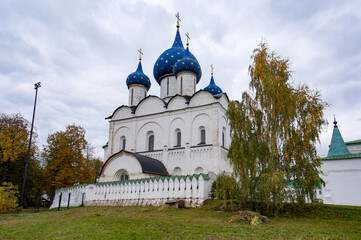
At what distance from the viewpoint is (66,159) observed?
24906 millimetres

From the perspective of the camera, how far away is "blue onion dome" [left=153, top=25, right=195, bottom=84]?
85.6 feet

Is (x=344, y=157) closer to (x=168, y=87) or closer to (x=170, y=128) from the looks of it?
(x=170, y=128)

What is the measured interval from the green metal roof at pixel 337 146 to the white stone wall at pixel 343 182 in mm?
791

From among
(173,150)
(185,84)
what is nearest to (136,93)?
(185,84)

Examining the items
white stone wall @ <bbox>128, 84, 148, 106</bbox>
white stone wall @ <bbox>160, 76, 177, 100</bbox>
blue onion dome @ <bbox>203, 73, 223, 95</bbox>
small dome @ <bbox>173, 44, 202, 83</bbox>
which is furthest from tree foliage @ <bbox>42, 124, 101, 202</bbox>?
blue onion dome @ <bbox>203, 73, 223, 95</bbox>

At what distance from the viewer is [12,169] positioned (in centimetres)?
2436

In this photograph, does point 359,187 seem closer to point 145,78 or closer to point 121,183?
point 121,183

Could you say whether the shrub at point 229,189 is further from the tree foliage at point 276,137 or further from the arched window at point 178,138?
the arched window at point 178,138

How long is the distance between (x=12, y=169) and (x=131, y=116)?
11.5 meters

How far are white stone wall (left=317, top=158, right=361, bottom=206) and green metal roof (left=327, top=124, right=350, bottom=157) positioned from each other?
79cm

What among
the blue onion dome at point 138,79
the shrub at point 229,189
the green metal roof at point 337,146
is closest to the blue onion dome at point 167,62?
the blue onion dome at point 138,79

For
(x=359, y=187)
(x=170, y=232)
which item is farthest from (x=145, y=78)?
(x=170, y=232)

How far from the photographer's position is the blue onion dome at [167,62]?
2608 cm

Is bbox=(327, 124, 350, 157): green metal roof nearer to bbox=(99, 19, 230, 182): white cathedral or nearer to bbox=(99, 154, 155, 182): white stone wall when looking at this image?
bbox=(99, 19, 230, 182): white cathedral
